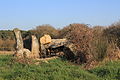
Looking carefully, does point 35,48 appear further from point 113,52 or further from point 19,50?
point 113,52

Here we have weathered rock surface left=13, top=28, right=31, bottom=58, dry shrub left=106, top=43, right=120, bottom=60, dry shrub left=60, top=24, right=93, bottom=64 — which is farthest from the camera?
weathered rock surface left=13, top=28, right=31, bottom=58

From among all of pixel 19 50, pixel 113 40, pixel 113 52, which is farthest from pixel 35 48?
pixel 113 52

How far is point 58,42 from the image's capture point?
858 inches

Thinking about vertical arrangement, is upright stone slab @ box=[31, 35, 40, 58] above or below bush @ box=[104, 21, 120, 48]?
below

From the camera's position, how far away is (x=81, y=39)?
19016 millimetres

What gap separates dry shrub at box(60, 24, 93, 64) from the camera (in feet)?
57.2

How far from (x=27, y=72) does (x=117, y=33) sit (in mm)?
10900

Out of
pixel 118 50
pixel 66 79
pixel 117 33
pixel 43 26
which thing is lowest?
pixel 66 79

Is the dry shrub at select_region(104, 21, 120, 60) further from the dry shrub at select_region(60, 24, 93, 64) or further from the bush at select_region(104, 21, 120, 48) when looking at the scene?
the dry shrub at select_region(60, 24, 93, 64)

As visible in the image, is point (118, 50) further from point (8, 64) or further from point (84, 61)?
point (8, 64)

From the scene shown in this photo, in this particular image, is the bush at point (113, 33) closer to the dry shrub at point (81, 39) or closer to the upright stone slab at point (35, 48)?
the dry shrub at point (81, 39)

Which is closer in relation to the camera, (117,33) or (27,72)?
(27,72)

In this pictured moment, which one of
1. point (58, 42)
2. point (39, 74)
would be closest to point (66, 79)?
point (39, 74)

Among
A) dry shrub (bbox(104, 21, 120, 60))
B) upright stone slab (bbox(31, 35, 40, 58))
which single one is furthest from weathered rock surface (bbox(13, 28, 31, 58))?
dry shrub (bbox(104, 21, 120, 60))
